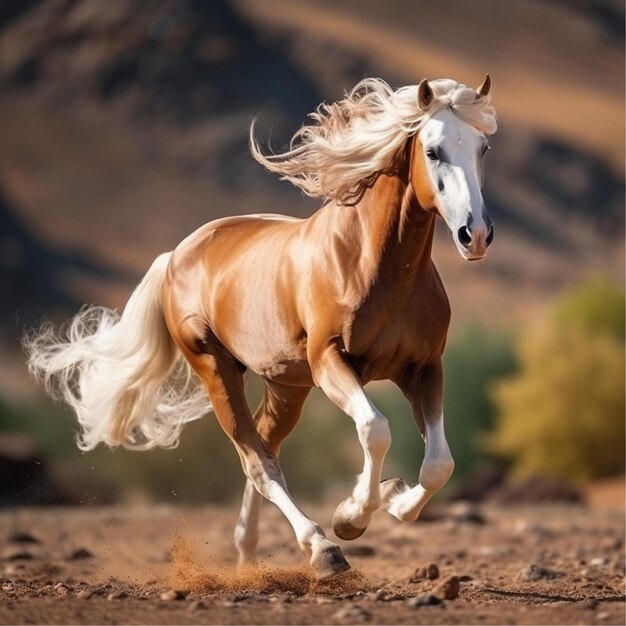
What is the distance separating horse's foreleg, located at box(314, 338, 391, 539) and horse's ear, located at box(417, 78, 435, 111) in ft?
4.44

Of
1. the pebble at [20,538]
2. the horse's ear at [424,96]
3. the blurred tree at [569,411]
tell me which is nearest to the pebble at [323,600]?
the horse's ear at [424,96]

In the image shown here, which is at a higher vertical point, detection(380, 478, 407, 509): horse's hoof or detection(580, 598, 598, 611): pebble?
detection(380, 478, 407, 509): horse's hoof

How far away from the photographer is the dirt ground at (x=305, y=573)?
20.6 ft

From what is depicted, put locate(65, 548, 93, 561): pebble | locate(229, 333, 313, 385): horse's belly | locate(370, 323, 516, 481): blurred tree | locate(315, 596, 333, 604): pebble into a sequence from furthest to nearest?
locate(370, 323, 516, 481): blurred tree
locate(65, 548, 93, 561): pebble
locate(229, 333, 313, 385): horse's belly
locate(315, 596, 333, 604): pebble

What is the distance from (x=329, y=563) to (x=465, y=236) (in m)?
1.80

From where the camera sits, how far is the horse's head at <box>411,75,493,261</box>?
669cm

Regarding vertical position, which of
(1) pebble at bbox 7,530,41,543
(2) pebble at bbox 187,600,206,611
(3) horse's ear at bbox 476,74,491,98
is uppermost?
(3) horse's ear at bbox 476,74,491,98

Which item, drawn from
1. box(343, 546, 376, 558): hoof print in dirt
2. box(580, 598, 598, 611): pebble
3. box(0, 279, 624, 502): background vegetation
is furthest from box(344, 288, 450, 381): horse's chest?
box(0, 279, 624, 502): background vegetation

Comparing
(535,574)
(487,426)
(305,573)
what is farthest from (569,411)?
(305,573)

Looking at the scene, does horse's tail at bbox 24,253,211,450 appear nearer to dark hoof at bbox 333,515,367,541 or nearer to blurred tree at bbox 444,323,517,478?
dark hoof at bbox 333,515,367,541

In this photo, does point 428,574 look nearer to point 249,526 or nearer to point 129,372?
point 249,526

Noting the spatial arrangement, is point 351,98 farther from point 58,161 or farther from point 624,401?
point 58,161

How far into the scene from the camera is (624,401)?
2892 centimetres

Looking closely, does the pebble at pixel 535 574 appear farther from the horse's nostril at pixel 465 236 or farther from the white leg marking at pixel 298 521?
the horse's nostril at pixel 465 236
